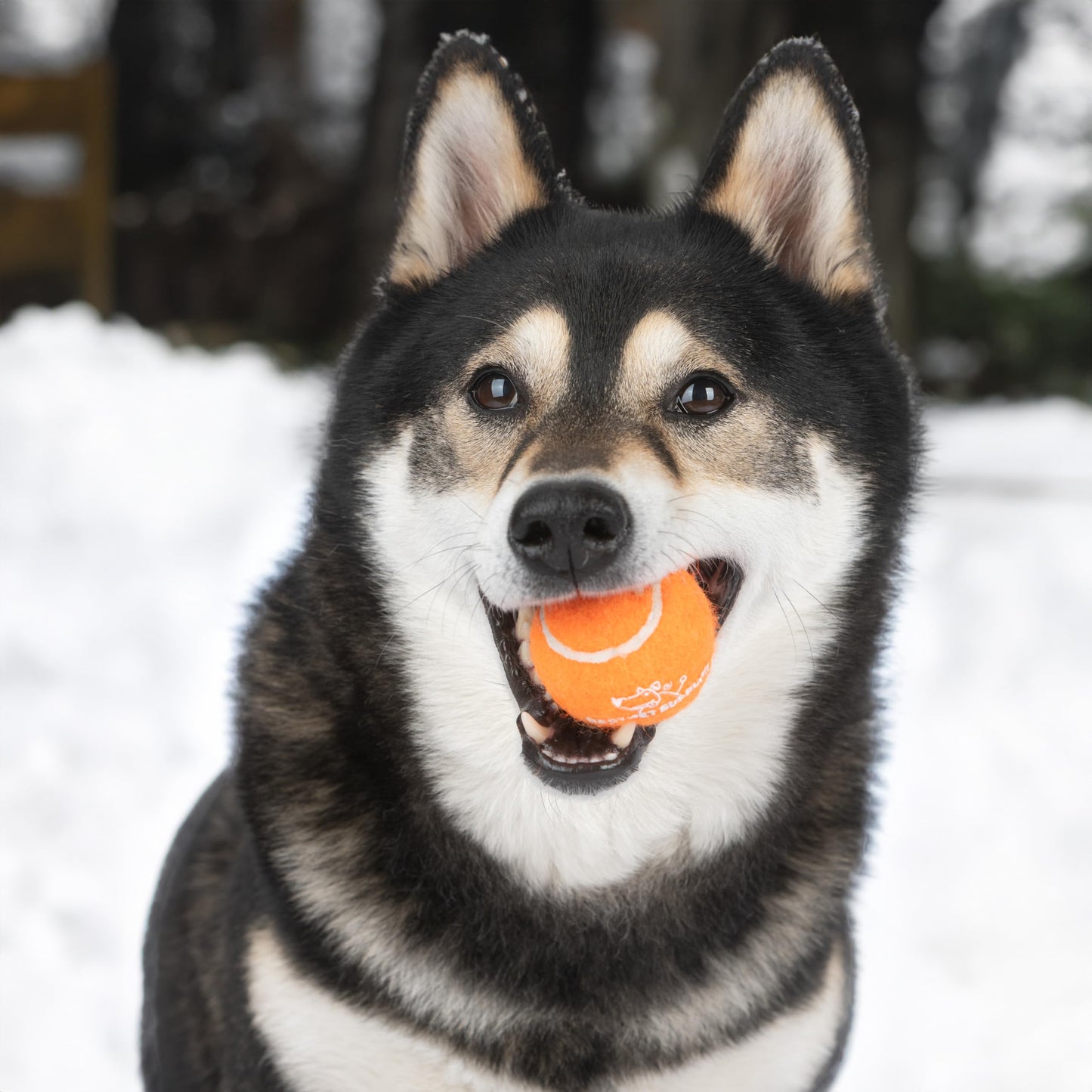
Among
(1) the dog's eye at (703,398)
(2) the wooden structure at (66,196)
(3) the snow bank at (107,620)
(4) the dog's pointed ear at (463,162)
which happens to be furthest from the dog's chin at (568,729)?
(2) the wooden structure at (66,196)

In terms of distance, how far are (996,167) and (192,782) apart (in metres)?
10.4

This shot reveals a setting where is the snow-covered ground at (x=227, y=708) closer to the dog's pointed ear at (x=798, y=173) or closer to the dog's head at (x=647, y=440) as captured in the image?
the dog's head at (x=647, y=440)

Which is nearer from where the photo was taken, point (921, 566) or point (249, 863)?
point (249, 863)

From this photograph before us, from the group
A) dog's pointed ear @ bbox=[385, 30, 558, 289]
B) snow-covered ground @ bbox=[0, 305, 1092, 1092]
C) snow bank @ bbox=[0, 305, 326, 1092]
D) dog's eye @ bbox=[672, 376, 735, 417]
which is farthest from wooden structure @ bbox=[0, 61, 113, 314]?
dog's eye @ bbox=[672, 376, 735, 417]

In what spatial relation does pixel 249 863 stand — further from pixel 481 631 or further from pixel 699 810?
pixel 699 810

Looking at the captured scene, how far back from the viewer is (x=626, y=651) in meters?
1.87

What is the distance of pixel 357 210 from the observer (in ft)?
28.7

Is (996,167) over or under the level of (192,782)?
over

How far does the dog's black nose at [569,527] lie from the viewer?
1.83 m

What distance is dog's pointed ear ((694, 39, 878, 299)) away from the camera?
2184 mm

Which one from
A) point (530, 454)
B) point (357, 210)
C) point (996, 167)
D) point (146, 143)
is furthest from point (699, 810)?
point (996, 167)

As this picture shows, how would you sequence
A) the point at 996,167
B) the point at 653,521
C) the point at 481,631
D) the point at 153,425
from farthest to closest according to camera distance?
the point at 996,167 < the point at 153,425 < the point at 481,631 < the point at 653,521

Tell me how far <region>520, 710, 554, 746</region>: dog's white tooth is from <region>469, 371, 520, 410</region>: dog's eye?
50cm

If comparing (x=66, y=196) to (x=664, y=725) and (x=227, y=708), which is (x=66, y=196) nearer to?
(x=227, y=708)
